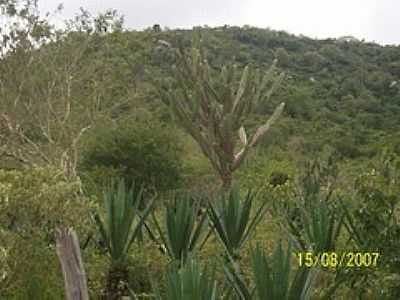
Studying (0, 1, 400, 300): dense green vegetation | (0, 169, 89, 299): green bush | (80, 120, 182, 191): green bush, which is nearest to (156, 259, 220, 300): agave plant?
(0, 1, 400, 300): dense green vegetation

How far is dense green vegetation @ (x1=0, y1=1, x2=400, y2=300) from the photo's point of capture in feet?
15.1

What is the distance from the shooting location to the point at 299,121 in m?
23.6

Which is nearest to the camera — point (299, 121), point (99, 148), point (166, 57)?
point (99, 148)

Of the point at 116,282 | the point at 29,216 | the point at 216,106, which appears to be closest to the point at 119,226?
the point at 116,282

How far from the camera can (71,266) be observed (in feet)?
20.5

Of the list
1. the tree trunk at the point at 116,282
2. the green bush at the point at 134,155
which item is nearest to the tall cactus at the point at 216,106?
the green bush at the point at 134,155

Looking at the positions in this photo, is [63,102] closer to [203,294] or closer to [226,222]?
[226,222]

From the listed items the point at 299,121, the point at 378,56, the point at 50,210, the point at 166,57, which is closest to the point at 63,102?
the point at 50,210

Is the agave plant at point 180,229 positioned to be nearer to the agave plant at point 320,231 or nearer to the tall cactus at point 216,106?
the agave plant at point 320,231

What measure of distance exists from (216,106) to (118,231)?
471cm

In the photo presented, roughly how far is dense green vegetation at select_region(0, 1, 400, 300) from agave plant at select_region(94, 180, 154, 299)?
0.04 ft

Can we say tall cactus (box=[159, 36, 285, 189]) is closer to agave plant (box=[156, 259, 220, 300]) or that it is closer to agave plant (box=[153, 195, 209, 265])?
agave plant (box=[153, 195, 209, 265])

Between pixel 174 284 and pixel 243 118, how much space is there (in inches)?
291
